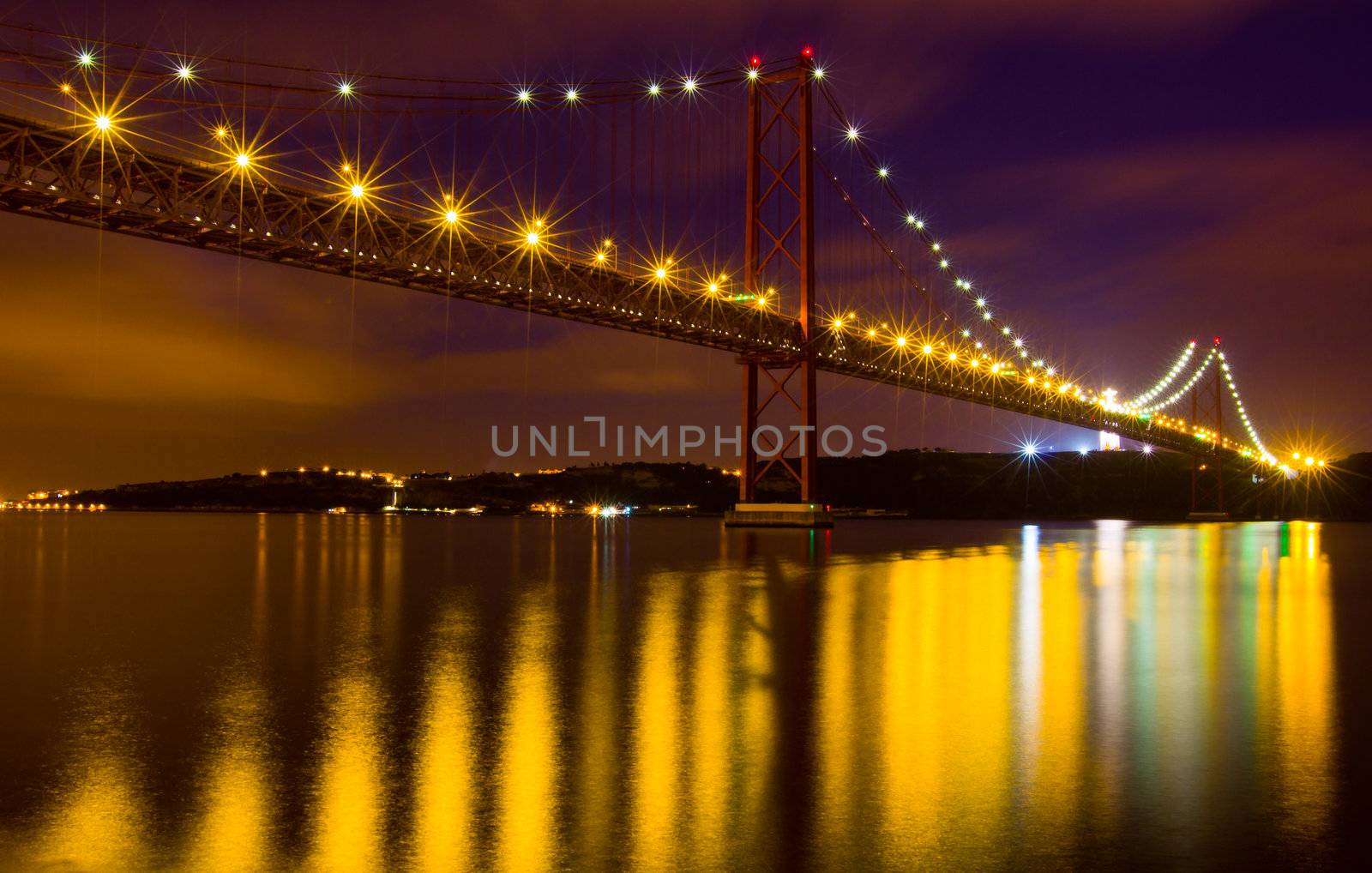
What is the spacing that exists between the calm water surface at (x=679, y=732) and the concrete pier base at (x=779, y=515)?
2792 cm

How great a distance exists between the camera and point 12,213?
953 inches

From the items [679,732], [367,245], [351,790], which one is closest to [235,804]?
[351,790]

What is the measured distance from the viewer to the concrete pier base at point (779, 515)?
43.5 metres

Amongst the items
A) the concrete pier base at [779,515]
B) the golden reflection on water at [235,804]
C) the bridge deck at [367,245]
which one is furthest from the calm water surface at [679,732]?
the concrete pier base at [779,515]

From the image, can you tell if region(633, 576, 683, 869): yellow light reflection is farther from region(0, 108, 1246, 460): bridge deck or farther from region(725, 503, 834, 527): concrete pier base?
region(725, 503, 834, 527): concrete pier base

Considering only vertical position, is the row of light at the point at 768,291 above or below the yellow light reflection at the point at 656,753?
above

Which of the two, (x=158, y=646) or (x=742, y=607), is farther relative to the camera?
(x=742, y=607)

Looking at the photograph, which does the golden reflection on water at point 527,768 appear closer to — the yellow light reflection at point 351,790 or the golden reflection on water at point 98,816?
the yellow light reflection at point 351,790

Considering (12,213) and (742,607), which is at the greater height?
(12,213)

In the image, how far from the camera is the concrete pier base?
4353cm

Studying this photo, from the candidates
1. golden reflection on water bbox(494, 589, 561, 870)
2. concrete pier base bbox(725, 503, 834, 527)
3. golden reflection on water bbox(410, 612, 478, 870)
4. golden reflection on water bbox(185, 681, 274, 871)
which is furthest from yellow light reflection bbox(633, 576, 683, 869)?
concrete pier base bbox(725, 503, 834, 527)

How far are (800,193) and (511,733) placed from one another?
38.2 metres

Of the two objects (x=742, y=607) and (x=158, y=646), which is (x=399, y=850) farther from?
(x=742, y=607)

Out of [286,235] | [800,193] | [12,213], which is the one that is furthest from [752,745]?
[800,193]
